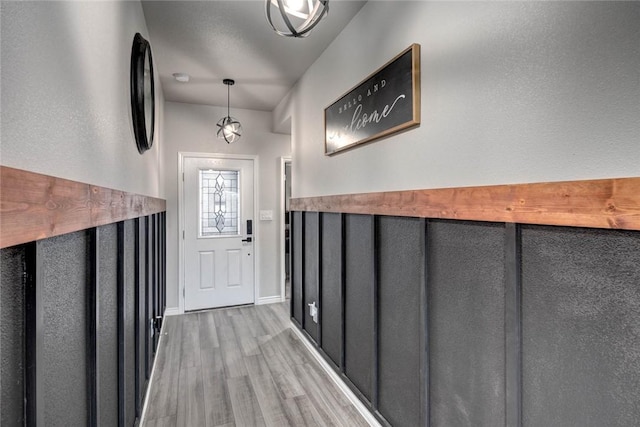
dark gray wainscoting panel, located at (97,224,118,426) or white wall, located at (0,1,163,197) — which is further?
dark gray wainscoting panel, located at (97,224,118,426)

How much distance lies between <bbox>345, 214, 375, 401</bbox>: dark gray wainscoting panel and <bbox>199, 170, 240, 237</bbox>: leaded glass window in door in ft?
8.27

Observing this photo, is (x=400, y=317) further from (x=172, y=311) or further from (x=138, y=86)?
(x=172, y=311)

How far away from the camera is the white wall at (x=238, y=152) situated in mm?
4152

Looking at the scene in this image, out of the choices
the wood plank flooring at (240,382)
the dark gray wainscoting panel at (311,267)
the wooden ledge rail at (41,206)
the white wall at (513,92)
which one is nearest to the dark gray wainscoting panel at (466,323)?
the white wall at (513,92)

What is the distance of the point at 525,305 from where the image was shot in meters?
1.10

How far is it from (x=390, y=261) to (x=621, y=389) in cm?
108

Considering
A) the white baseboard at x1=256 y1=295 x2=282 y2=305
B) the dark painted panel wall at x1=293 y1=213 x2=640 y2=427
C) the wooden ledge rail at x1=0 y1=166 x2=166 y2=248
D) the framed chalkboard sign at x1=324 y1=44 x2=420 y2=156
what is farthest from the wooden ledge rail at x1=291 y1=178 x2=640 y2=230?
the white baseboard at x1=256 y1=295 x2=282 y2=305

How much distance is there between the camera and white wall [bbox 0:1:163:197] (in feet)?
2.14

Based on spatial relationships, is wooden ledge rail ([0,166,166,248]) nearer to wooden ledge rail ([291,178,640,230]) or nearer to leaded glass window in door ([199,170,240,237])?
wooden ledge rail ([291,178,640,230])

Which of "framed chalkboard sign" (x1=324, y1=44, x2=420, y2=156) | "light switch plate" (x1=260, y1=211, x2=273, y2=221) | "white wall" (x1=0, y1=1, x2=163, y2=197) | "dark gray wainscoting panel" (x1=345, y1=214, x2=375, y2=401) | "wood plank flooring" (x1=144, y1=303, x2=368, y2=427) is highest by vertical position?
"framed chalkboard sign" (x1=324, y1=44, x2=420, y2=156)

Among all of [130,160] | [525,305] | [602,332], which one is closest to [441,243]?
[525,305]

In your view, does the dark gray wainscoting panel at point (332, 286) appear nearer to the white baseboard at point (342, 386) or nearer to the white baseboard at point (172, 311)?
the white baseboard at point (342, 386)

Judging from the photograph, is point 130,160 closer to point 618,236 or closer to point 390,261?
point 390,261

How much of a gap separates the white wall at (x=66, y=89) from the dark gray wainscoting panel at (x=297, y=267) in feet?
6.39
